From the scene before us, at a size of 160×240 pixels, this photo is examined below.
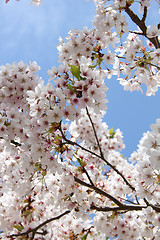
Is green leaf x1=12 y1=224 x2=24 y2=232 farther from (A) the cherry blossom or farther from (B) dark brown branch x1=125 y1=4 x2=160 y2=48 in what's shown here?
(B) dark brown branch x1=125 y1=4 x2=160 y2=48

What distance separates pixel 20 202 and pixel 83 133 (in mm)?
1638

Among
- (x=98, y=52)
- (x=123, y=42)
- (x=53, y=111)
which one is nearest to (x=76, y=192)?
(x=53, y=111)

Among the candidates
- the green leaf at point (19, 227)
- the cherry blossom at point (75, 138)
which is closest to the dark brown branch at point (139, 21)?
the cherry blossom at point (75, 138)

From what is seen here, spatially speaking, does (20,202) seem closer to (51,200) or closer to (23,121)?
(51,200)

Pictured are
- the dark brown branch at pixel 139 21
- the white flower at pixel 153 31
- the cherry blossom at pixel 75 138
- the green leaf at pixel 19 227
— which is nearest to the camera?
the cherry blossom at pixel 75 138

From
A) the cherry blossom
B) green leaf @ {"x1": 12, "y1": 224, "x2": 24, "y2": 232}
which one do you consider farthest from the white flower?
green leaf @ {"x1": 12, "y1": 224, "x2": 24, "y2": 232}

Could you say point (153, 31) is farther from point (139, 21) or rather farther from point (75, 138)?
point (75, 138)

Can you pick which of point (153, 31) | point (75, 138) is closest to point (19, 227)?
point (75, 138)

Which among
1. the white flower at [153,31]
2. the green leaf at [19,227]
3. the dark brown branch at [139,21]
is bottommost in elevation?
the green leaf at [19,227]

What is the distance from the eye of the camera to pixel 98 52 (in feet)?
11.8

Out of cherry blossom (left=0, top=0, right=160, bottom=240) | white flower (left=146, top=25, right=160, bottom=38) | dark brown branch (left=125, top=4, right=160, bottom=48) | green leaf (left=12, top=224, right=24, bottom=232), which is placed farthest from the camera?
green leaf (left=12, top=224, right=24, bottom=232)

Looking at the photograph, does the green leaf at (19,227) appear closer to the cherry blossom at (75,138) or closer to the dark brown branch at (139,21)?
the cherry blossom at (75,138)

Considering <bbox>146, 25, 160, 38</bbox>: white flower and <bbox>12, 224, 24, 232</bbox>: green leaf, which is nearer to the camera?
<bbox>146, 25, 160, 38</bbox>: white flower

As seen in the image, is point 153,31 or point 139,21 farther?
point 139,21
